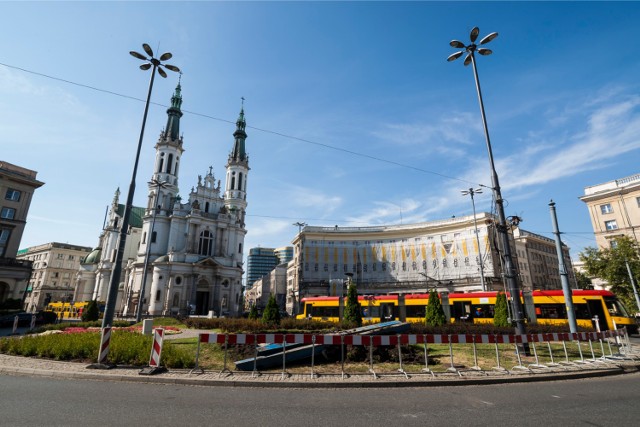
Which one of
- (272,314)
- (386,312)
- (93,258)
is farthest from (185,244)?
(386,312)

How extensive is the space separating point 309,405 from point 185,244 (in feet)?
185

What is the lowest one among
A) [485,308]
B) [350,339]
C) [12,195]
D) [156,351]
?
[156,351]

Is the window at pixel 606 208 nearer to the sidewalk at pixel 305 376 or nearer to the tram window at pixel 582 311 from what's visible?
the tram window at pixel 582 311

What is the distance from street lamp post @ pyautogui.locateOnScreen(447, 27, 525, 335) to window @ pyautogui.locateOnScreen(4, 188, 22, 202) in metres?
58.4

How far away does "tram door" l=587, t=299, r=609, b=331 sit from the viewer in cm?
2155

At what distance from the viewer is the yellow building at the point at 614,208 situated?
4266 centimetres

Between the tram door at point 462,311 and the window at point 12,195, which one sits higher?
the window at point 12,195

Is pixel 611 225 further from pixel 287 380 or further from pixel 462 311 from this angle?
pixel 287 380

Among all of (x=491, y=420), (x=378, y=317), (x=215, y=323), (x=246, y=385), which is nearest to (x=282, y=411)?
(x=246, y=385)

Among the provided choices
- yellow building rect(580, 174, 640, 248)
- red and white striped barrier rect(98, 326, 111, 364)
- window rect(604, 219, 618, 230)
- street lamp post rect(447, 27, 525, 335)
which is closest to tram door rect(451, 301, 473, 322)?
street lamp post rect(447, 27, 525, 335)

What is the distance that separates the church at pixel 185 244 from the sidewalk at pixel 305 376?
4403 centimetres

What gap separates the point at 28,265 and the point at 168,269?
17.8 metres

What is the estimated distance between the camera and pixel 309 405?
6.79 metres

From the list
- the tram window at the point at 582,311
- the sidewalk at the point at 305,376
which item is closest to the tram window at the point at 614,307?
the tram window at the point at 582,311
